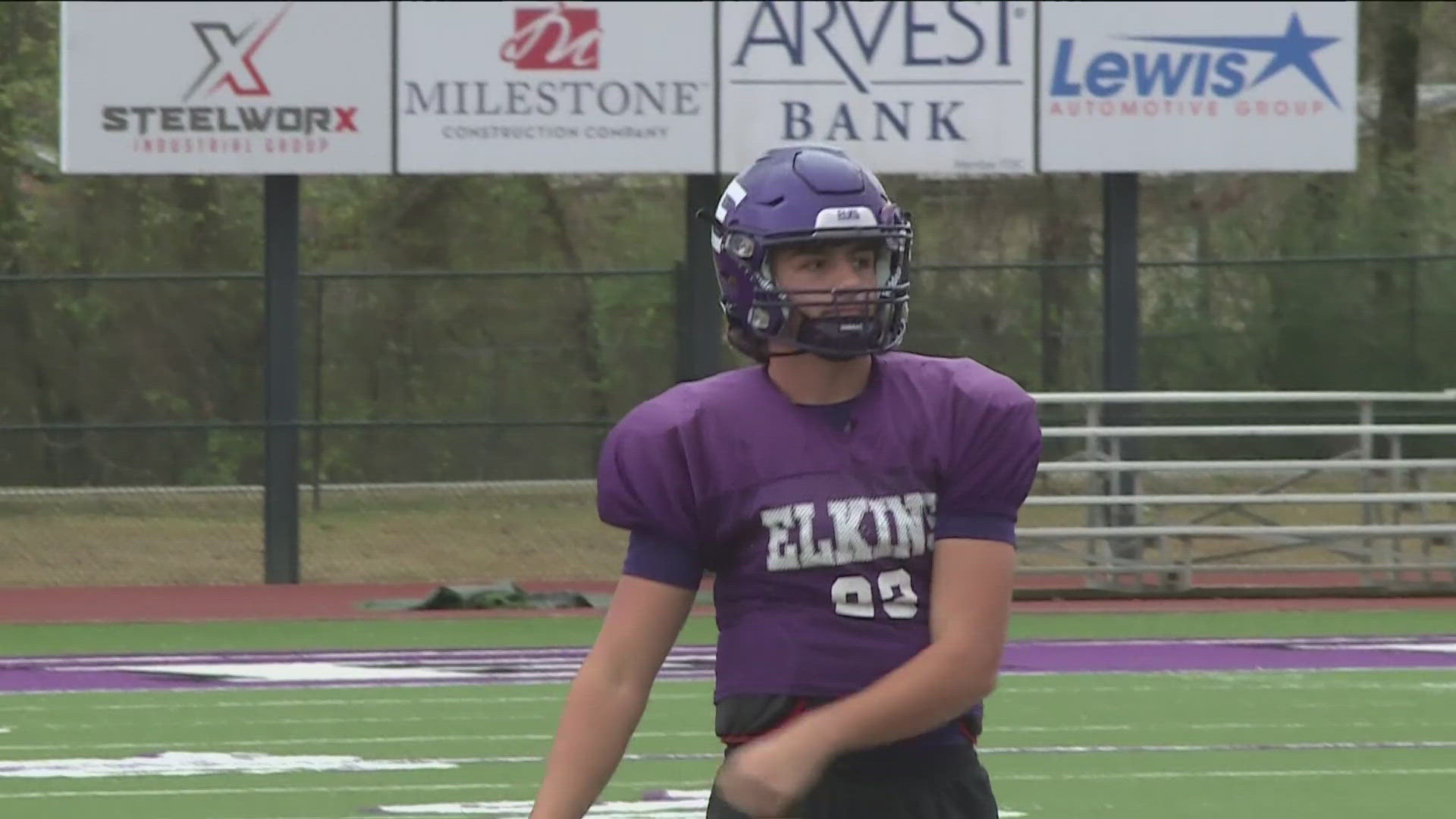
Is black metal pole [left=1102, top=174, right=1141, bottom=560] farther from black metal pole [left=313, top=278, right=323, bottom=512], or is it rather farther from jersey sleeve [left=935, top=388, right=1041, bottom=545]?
jersey sleeve [left=935, top=388, right=1041, bottom=545]

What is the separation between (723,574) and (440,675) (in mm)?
9424

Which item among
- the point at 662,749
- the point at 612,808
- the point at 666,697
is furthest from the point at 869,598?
the point at 666,697

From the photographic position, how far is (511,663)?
535 inches

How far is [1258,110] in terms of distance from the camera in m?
18.2

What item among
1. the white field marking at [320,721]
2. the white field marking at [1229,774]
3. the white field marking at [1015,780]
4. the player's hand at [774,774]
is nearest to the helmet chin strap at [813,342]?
the player's hand at [774,774]

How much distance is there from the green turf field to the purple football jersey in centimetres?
479

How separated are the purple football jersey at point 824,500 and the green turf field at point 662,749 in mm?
4790

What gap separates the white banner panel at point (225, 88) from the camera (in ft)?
58.4

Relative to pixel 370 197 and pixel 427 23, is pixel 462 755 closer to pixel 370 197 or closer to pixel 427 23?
pixel 427 23

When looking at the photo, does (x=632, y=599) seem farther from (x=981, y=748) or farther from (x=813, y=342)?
(x=981, y=748)

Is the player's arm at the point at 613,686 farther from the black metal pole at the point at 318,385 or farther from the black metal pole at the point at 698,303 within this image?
the black metal pole at the point at 318,385

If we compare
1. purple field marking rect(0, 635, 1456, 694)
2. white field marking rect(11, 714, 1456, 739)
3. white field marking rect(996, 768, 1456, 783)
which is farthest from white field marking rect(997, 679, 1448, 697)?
white field marking rect(996, 768, 1456, 783)

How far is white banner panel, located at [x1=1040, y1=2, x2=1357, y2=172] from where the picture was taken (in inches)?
712

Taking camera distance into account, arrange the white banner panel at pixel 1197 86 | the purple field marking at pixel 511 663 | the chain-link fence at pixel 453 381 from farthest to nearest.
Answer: the chain-link fence at pixel 453 381
the white banner panel at pixel 1197 86
the purple field marking at pixel 511 663
